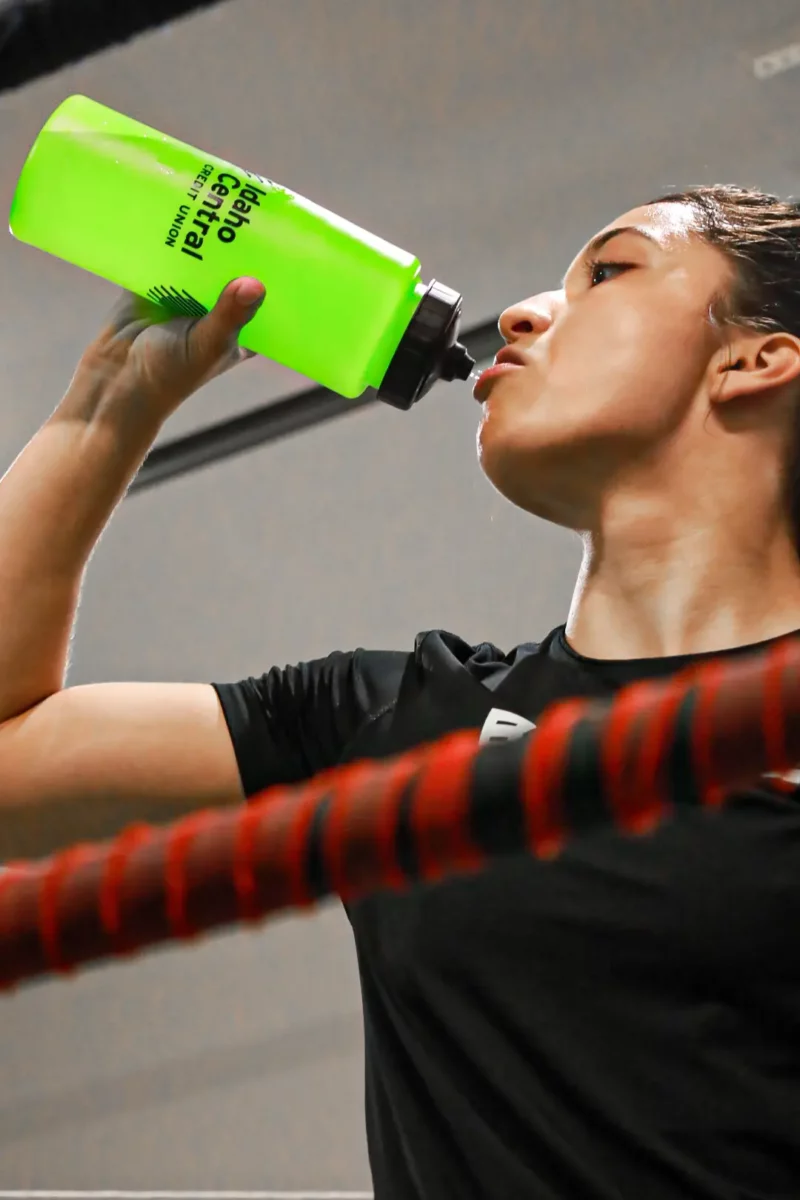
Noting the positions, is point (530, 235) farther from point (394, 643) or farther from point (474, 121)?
point (394, 643)

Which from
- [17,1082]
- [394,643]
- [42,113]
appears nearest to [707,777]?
[394,643]

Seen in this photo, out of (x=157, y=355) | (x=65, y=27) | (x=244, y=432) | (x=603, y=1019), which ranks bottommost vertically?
(x=603, y=1019)

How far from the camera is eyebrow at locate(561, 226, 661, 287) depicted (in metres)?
0.78

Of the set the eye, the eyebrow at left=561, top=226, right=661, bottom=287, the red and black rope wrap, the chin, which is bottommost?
the red and black rope wrap

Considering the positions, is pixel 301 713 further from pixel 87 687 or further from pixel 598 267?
pixel 598 267

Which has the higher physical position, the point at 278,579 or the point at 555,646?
the point at 278,579

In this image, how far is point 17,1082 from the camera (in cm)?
147

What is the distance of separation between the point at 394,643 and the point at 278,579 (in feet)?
0.59

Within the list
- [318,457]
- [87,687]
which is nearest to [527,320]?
[87,687]

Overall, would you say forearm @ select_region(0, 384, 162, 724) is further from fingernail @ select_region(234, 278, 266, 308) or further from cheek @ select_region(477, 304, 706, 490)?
cheek @ select_region(477, 304, 706, 490)

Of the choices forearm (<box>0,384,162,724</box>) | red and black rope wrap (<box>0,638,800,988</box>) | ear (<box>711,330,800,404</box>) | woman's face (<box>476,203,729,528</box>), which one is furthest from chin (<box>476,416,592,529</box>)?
red and black rope wrap (<box>0,638,800,988</box>)

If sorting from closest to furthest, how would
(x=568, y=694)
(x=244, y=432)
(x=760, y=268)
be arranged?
(x=568, y=694), (x=760, y=268), (x=244, y=432)

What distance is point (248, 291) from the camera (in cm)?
71

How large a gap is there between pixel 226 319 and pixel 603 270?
0.26 m
